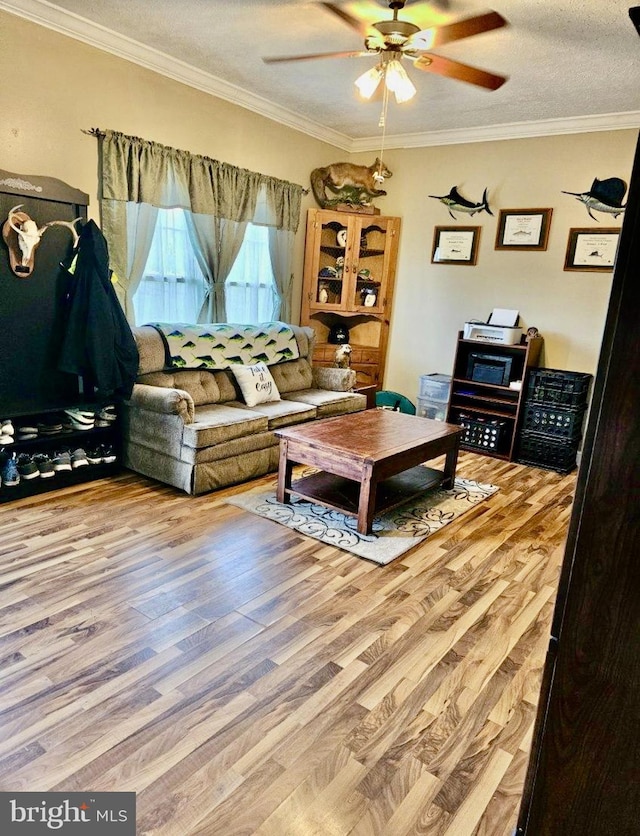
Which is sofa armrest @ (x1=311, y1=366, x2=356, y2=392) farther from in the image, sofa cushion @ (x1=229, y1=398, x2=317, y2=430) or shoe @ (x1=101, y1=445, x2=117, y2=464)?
shoe @ (x1=101, y1=445, x2=117, y2=464)

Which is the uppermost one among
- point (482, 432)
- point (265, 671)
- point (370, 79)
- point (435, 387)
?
point (370, 79)

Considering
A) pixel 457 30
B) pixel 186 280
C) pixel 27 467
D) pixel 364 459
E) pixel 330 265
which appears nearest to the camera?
pixel 457 30

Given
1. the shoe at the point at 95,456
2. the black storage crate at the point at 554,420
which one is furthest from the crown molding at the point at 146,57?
the black storage crate at the point at 554,420

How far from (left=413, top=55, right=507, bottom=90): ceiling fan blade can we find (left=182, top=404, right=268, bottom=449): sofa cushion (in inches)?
90.0

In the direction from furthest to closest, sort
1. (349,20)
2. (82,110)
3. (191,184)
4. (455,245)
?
(455,245) < (191,184) < (82,110) < (349,20)

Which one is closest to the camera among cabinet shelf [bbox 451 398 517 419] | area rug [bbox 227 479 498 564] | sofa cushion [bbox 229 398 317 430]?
area rug [bbox 227 479 498 564]

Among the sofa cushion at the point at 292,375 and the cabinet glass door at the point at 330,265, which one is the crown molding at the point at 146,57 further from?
the sofa cushion at the point at 292,375

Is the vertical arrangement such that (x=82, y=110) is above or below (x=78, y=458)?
above

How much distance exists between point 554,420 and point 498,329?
88 centimetres

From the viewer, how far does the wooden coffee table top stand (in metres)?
3.23

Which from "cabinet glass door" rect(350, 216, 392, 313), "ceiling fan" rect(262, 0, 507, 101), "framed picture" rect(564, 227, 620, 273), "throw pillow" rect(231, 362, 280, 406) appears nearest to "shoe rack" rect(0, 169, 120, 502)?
"throw pillow" rect(231, 362, 280, 406)

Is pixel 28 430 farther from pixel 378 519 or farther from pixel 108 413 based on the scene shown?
pixel 378 519

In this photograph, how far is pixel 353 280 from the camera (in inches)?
216

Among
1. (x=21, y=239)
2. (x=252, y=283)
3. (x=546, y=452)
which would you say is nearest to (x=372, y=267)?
(x=252, y=283)
